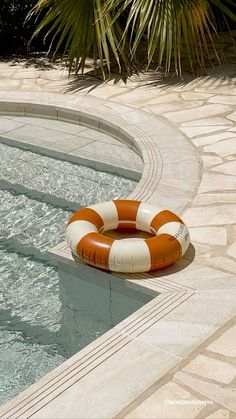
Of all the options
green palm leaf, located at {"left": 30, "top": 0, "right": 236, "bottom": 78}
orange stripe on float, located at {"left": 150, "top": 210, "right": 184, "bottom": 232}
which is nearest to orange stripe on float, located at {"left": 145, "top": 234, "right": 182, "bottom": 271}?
orange stripe on float, located at {"left": 150, "top": 210, "right": 184, "bottom": 232}

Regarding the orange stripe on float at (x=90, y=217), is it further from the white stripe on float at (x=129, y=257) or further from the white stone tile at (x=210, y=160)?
the white stone tile at (x=210, y=160)

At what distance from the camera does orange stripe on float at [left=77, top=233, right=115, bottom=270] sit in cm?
332

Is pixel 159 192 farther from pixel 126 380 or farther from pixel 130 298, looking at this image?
pixel 126 380

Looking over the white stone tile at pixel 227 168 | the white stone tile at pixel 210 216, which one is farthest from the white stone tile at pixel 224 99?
the white stone tile at pixel 210 216

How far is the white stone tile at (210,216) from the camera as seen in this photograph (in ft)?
12.9

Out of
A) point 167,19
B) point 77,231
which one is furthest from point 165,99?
point 77,231

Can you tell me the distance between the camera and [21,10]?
362 inches

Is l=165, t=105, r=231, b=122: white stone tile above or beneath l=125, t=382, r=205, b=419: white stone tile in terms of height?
above

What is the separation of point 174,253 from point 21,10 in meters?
6.92

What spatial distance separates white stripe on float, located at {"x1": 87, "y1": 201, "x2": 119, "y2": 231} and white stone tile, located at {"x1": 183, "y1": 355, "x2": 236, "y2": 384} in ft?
4.12

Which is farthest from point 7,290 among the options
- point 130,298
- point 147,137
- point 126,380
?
point 147,137

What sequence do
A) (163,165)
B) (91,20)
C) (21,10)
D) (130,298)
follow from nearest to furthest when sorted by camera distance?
Answer: (130,298) < (163,165) < (91,20) < (21,10)

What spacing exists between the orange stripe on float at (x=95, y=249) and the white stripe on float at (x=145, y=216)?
0.42m

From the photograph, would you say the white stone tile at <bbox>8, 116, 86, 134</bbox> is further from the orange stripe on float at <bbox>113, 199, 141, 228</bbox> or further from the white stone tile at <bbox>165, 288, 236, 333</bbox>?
the white stone tile at <bbox>165, 288, 236, 333</bbox>
